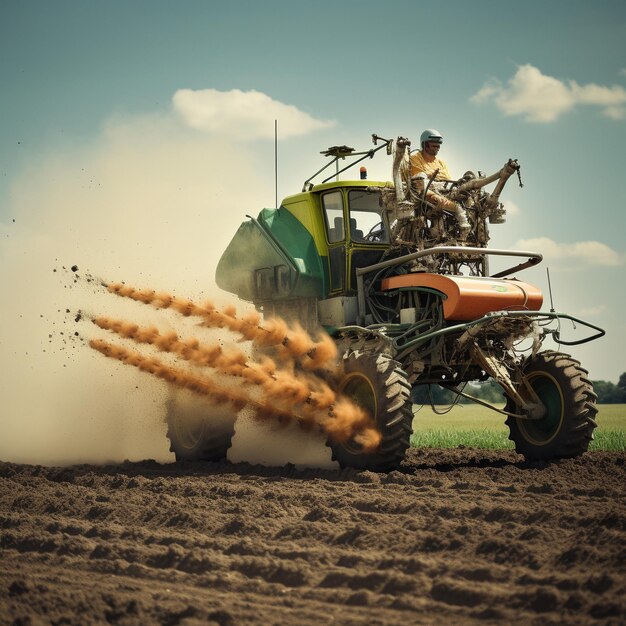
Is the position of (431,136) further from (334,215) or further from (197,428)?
(197,428)

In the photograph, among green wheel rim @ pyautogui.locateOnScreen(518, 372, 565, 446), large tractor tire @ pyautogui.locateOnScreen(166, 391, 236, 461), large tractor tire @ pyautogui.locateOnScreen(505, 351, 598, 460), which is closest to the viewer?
large tractor tire @ pyautogui.locateOnScreen(505, 351, 598, 460)

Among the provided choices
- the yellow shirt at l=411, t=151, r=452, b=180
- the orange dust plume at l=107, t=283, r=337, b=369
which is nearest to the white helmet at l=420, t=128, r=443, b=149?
the yellow shirt at l=411, t=151, r=452, b=180

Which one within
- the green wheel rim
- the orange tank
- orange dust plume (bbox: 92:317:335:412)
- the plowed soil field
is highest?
the orange tank

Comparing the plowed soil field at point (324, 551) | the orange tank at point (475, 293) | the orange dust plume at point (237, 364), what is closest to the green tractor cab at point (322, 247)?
the orange tank at point (475, 293)

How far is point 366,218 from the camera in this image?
1295 centimetres

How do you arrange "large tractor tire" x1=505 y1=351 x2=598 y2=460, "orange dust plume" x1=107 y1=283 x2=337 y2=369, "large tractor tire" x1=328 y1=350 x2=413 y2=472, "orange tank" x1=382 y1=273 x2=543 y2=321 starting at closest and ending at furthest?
"large tractor tire" x1=328 y1=350 x2=413 y2=472 → "orange tank" x1=382 y1=273 x2=543 y2=321 → "large tractor tire" x1=505 y1=351 x2=598 y2=460 → "orange dust plume" x1=107 y1=283 x2=337 y2=369

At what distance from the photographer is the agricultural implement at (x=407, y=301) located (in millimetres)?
11234

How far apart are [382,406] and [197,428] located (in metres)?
4.61

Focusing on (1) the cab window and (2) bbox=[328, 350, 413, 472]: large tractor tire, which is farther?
(1) the cab window

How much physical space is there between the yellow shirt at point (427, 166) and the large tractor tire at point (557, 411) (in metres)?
2.77

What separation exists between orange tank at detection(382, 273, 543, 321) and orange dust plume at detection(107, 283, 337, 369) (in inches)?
50.8

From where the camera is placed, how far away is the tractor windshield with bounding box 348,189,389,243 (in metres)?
12.9

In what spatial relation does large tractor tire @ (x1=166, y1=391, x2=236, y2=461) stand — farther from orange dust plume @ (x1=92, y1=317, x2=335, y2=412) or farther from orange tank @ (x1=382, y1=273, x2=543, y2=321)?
orange tank @ (x1=382, y1=273, x2=543, y2=321)

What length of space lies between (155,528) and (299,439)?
Answer: 4476 millimetres
